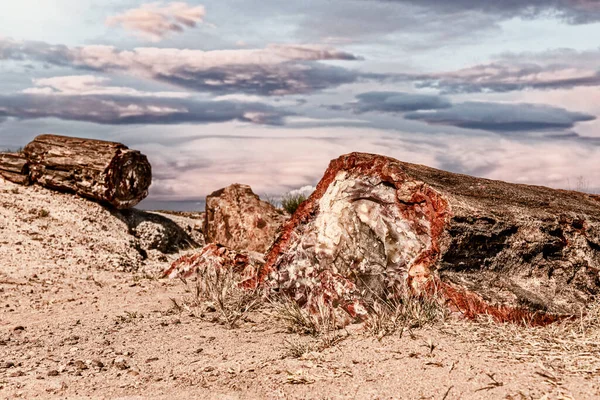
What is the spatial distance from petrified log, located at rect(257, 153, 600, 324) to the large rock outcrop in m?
5.03

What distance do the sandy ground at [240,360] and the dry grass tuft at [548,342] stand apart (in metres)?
0.01

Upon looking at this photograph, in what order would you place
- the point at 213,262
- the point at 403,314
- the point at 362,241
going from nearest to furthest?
the point at 403,314 → the point at 362,241 → the point at 213,262

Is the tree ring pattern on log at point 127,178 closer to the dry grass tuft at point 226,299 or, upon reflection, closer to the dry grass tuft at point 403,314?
the dry grass tuft at point 226,299

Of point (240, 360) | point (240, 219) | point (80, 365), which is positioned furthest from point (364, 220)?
point (240, 219)

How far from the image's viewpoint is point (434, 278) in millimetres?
4555

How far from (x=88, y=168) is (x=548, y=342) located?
27.7ft

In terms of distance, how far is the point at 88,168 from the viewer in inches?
414

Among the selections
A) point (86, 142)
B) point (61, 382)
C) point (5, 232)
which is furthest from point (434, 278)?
point (86, 142)

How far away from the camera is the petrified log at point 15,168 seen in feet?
35.5

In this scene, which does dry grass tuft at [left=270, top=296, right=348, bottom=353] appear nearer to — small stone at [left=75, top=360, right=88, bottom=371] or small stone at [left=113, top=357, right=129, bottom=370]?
small stone at [left=113, top=357, right=129, bottom=370]

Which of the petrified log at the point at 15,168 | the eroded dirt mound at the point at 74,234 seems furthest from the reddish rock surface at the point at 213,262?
Result: the petrified log at the point at 15,168

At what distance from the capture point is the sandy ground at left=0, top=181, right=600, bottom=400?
3418 millimetres

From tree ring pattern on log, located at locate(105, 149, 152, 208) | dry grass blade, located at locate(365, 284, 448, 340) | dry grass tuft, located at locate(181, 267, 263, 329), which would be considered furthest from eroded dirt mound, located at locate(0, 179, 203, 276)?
dry grass blade, located at locate(365, 284, 448, 340)

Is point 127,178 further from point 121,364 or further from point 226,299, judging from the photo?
point 121,364
